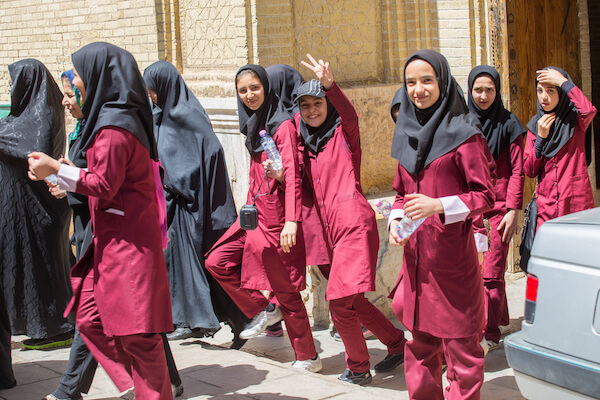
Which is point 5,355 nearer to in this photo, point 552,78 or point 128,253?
point 128,253

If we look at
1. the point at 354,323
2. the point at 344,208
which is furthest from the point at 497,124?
the point at 354,323

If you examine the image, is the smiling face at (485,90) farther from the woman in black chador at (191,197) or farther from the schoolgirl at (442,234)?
the woman in black chador at (191,197)

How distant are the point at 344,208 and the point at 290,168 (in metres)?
0.40

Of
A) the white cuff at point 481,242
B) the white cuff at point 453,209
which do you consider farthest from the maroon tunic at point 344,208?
the white cuff at point 453,209

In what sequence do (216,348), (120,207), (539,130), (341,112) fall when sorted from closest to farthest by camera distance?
(120,207) < (341,112) < (539,130) < (216,348)

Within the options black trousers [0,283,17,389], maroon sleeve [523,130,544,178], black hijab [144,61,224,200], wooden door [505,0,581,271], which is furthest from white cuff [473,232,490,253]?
wooden door [505,0,581,271]

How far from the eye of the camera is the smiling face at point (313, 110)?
15.4 feet

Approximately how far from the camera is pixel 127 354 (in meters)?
3.75

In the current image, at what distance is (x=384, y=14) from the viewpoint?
23.2ft

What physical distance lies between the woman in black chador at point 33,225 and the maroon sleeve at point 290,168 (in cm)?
167

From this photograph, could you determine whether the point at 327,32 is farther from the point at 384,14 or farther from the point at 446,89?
the point at 446,89

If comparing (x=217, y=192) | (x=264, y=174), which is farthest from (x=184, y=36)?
(x=264, y=174)

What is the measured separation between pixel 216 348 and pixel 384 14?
3325 mm

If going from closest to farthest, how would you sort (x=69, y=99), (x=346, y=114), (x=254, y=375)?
(x=69, y=99), (x=346, y=114), (x=254, y=375)
